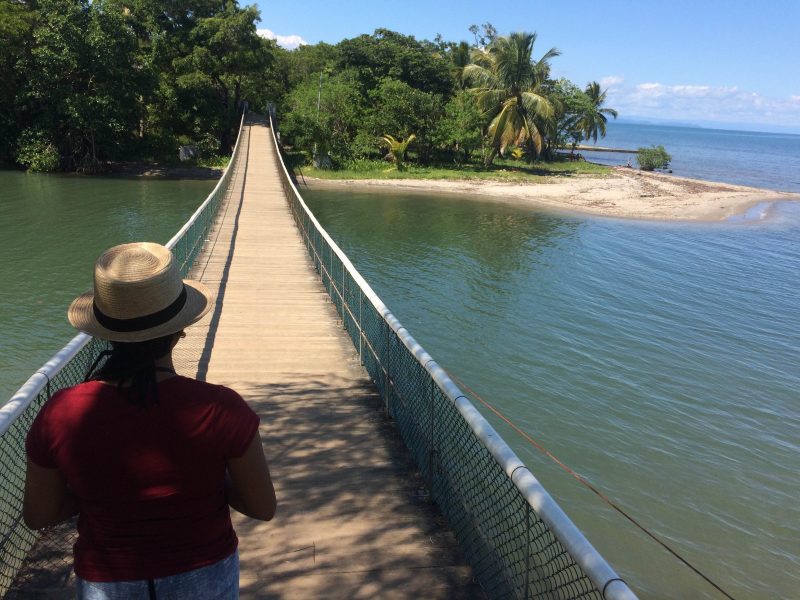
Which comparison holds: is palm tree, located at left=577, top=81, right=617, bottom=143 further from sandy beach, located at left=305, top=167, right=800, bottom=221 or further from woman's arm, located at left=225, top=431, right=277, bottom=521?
woman's arm, located at left=225, top=431, right=277, bottom=521

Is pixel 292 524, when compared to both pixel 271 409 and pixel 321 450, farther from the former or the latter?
pixel 271 409

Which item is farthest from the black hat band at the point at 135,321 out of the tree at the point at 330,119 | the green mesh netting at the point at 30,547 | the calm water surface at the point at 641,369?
the tree at the point at 330,119

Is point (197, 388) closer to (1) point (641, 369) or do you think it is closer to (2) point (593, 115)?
(1) point (641, 369)

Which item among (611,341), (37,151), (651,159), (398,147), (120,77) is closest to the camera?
(611,341)

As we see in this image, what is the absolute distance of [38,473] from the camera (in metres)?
1.56

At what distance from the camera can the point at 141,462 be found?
1.51 m

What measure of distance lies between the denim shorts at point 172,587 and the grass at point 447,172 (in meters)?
33.4

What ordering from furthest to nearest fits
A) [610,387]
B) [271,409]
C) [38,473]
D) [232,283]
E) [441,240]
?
[441,240] → [610,387] → [232,283] → [271,409] → [38,473]

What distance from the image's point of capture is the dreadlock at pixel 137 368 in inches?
59.3

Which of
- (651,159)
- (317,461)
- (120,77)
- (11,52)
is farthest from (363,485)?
(651,159)

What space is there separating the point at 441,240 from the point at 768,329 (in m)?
11.2

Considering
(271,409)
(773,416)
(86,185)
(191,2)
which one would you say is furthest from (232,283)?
(191,2)

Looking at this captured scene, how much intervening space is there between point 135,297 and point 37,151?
34.1m

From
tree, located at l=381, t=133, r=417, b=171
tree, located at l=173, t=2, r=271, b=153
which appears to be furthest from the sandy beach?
tree, located at l=173, t=2, r=271, b=153
